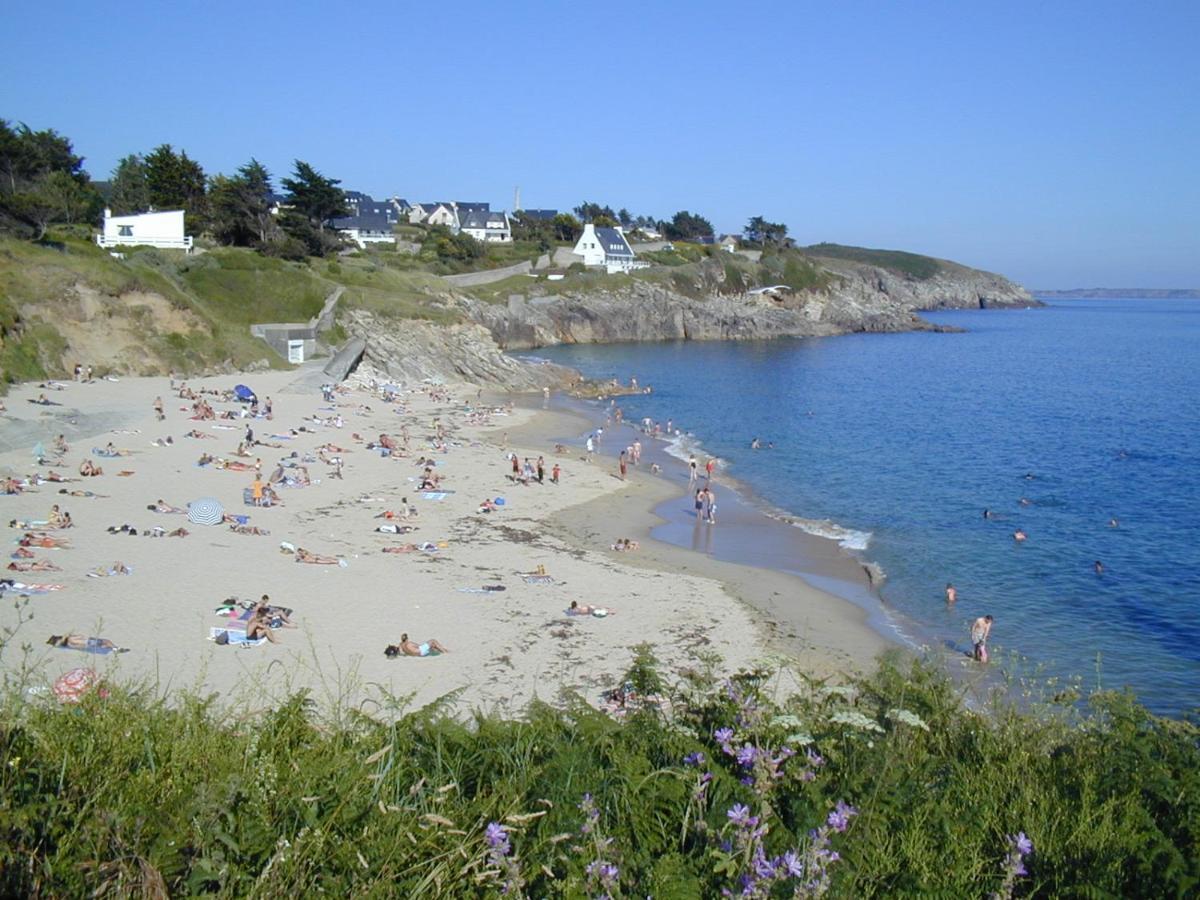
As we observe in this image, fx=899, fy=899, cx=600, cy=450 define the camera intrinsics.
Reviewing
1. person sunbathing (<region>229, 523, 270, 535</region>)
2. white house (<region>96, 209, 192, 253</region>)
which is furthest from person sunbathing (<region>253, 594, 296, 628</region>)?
white house (<region>96, 209, 192, 253</region>)

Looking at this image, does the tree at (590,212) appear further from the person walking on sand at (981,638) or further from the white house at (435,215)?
the person walking on sand at (981,638)

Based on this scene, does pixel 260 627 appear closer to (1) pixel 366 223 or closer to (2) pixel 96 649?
(2) pixel 96 649

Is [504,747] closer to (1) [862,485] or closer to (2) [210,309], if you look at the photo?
(1) [862,485]

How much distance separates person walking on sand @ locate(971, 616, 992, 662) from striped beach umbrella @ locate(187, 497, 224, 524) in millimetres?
15589

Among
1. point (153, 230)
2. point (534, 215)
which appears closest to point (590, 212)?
point (534, 215)

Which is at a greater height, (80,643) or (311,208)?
(311,208)

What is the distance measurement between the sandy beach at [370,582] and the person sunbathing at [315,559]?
11.3 inches

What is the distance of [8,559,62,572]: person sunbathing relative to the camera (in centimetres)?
1506

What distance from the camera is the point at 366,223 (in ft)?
320

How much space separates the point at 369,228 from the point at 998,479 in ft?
263

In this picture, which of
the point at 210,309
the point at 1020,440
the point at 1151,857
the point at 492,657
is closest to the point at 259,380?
the point at 210,309

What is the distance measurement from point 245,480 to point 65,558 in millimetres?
8049

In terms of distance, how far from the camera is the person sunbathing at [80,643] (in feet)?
39.6

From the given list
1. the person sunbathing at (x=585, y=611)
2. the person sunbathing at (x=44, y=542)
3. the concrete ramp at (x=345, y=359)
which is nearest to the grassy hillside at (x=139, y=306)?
the concrete ramp at (x=345, y=359)
